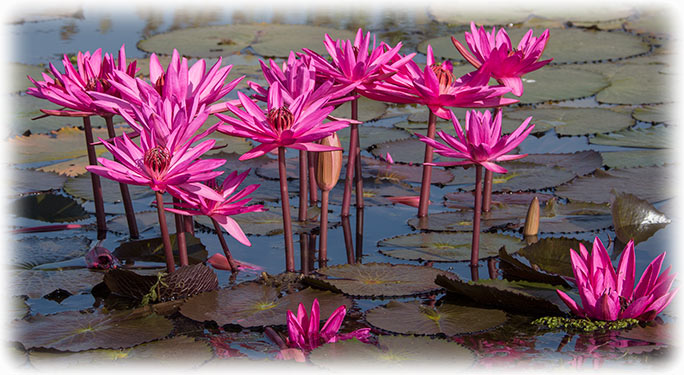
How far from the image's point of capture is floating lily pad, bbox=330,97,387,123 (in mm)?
4387

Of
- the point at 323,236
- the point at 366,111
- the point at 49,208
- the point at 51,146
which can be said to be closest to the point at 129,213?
the point at 49,208

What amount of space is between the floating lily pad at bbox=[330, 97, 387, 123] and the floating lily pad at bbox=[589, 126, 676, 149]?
131 centimetres

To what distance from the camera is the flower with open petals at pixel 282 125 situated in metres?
1.91

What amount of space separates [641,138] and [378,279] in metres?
2.25

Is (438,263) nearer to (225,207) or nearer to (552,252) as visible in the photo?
(552,252)

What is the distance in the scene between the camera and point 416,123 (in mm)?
4211

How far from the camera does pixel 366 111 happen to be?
4.55 m

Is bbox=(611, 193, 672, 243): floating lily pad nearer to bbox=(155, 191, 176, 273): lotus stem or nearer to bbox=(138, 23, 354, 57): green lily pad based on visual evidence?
bbox=(155, 191, 176, 273): lotus stem

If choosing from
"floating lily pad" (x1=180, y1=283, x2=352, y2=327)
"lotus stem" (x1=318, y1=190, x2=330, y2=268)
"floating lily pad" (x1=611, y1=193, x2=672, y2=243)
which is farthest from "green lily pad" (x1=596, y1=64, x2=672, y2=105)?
"floating lily pad" (x1=180, y1=283, x2=352, y2=327)

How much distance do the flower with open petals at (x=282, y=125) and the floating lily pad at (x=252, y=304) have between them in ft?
1.40

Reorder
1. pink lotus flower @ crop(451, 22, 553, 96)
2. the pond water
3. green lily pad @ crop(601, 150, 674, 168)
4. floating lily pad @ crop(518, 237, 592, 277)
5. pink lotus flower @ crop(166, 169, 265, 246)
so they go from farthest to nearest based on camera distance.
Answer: green lily pad @ crop(601, 150, 674, 168)
pink lotus flower @ crop(451, 22, 553, 96)
floating lily pad @ crop(518, 237, 592, 277)
pink lotus flower @ crop(166, 169, 265, 246)
the pond water

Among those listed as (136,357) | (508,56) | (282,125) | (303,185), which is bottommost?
(136,357)

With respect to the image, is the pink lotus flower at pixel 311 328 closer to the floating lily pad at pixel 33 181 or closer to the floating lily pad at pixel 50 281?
the floating lily pad at pixel 50 281

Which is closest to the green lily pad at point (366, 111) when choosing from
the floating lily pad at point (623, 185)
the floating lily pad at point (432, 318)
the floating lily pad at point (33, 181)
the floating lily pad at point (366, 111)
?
the floating lily pad at point (366, 111)
